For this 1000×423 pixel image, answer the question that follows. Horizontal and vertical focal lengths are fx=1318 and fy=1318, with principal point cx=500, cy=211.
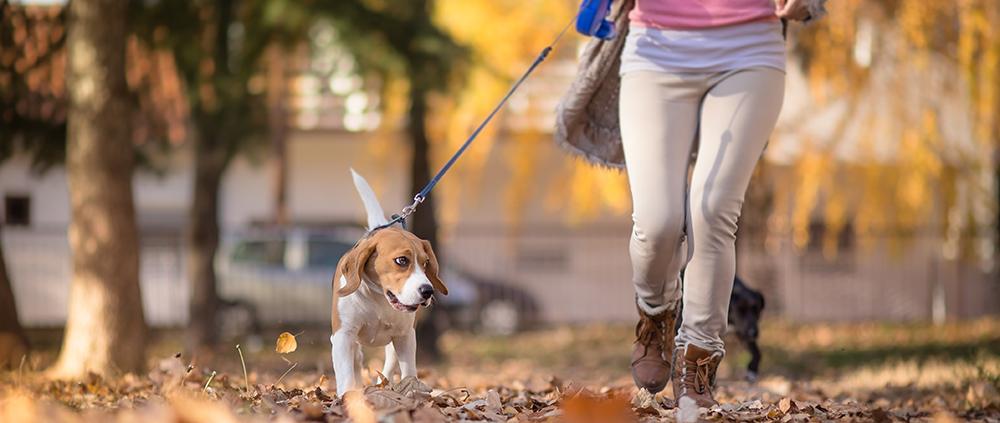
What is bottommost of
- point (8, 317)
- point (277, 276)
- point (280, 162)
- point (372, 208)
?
point (277, 276)

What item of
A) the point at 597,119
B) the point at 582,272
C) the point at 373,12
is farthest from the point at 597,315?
the point at 597,119

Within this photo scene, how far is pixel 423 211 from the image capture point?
1479cm

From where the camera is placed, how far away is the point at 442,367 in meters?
14.0

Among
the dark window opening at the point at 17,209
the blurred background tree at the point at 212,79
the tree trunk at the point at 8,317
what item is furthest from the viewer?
the dark window opening at the point at 17,209

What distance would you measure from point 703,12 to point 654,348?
134 cm

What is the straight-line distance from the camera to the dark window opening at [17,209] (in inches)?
997

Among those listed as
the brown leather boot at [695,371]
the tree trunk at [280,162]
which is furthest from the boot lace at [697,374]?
the tree trunk at [280,162]

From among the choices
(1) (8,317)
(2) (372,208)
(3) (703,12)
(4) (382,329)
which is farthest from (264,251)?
(3) (703,12)

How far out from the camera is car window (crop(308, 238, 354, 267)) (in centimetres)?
2111

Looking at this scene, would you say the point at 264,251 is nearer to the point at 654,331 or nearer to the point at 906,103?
the point at 906,103

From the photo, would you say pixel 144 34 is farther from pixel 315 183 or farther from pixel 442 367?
pixel 315 183

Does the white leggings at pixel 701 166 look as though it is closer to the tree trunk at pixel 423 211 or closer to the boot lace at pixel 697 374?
the boot lace at pixel 697 374

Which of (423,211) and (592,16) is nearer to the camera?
(592,16)

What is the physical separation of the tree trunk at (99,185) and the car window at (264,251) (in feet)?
37.9
